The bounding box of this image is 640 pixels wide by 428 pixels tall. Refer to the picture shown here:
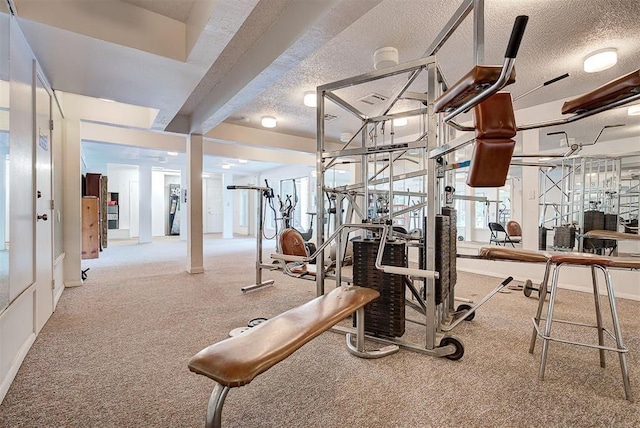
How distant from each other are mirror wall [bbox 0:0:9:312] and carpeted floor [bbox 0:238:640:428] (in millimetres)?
620

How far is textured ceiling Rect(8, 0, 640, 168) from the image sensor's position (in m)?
2.20

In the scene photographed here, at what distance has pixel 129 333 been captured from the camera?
252 centimetres

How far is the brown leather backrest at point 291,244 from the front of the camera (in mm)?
3365

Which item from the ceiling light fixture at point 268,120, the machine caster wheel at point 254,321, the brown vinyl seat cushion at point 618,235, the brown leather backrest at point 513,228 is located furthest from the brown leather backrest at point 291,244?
the brown leather backrest at point 513,228

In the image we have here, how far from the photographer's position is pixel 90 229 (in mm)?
6297

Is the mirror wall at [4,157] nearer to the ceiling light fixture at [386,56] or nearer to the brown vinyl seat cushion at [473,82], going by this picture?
the brown vinyl seat cushion at [473,82]

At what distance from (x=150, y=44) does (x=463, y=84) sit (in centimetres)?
249

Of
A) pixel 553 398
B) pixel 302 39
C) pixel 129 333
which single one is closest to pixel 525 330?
pixel 553 398

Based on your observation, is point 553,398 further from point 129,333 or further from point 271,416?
point 129,333

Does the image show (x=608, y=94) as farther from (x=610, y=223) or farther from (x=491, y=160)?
(x=610, y=223)

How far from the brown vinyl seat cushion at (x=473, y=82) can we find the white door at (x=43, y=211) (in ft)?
10.0

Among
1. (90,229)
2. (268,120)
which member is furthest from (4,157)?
(90,229)

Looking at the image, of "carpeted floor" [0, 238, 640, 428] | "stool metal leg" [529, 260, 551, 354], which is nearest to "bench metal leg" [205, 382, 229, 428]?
"carpeted floor" [0, 238, 640, 428]

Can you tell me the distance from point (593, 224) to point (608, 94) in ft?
11.0
